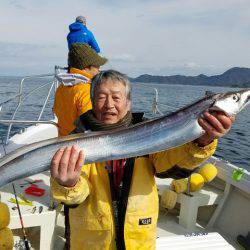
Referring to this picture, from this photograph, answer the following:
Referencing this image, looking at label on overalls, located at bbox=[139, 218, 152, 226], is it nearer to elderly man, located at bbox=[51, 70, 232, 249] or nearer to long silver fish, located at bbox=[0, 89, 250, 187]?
elderly man, located at bbox=[51, 70, 232, 249]

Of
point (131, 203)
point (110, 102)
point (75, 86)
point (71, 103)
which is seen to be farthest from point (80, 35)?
point (131, 203)

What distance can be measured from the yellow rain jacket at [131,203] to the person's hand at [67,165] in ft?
0.54

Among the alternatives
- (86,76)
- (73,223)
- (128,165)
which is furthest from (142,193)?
(86,76)

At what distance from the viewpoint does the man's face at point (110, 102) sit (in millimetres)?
2638

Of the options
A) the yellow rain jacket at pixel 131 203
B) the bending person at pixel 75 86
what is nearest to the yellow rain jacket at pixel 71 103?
the bending person at pixel 75 86

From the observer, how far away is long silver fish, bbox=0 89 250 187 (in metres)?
2.35

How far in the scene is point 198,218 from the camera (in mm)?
6184

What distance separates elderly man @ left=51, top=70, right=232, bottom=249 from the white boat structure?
72.1 inches

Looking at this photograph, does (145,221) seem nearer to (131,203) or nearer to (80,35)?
(131,203)

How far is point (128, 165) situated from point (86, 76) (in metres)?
2.63

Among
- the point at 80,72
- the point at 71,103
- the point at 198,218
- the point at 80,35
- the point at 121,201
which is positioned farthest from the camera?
the point at 80,35

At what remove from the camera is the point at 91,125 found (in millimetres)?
2703

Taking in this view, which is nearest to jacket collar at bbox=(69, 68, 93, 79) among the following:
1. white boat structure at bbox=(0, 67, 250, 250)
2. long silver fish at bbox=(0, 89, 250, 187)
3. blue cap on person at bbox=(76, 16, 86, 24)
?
white boat structure at bbox=(0, 67, 250, 250)

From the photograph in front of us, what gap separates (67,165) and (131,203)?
61 centimetres
